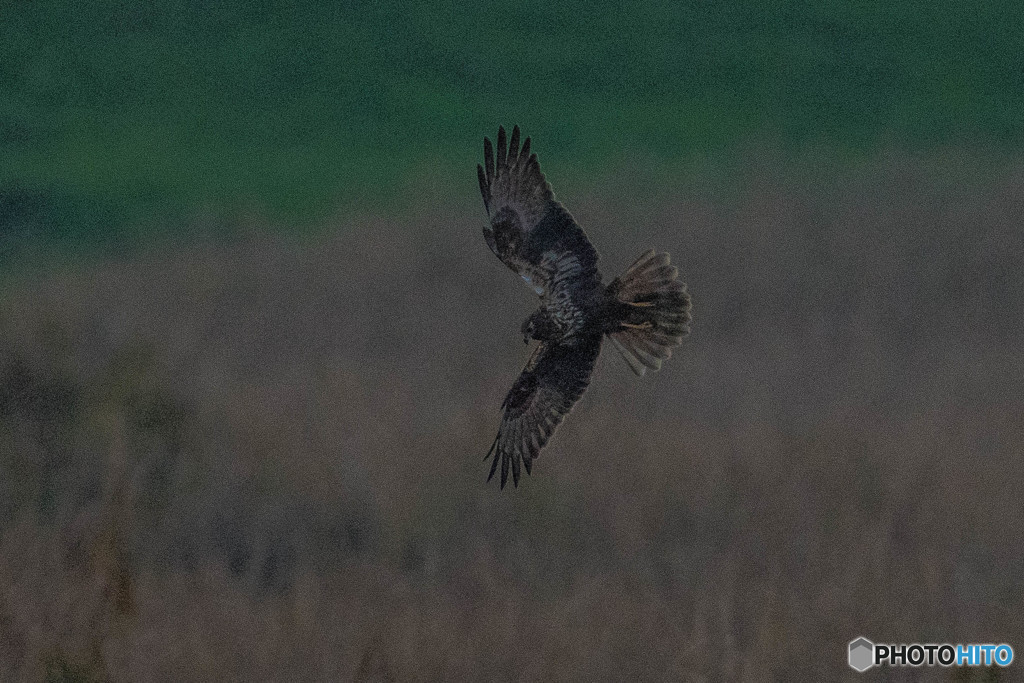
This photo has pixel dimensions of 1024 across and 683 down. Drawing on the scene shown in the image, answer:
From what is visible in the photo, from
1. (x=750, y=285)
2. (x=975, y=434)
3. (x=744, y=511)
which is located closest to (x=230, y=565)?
(x=744, y=511)

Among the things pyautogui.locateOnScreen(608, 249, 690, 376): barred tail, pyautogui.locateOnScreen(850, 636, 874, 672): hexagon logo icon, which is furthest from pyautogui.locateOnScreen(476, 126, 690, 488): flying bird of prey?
pyautogui.locateOnScreen(850, 636, 874, 672): hexagon logo icon

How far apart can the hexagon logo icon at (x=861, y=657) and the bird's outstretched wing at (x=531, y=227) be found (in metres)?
2.70

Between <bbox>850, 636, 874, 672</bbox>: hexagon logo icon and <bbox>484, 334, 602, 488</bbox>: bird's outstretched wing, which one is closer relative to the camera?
<bbox>484, 334, 602, 488</bbox>: bird's outstretched wing

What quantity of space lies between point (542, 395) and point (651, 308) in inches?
23.7

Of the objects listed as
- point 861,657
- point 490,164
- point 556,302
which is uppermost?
point 490,164

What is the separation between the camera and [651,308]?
6402mm

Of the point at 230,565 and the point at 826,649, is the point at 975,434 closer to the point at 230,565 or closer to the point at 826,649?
the point at 826,649

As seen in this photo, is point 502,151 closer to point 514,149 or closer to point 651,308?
point 514,149

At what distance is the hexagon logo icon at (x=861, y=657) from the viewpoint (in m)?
7.78

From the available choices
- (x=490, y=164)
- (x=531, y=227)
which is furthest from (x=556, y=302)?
(x=490, y=164)

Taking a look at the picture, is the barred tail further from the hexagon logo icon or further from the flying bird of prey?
the hexagon logo icon

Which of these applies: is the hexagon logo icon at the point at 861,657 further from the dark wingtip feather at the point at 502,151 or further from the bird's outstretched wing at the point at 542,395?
the dark wingtip feather at the point at 502,151

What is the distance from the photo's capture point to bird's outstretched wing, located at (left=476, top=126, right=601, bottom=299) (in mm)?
6383

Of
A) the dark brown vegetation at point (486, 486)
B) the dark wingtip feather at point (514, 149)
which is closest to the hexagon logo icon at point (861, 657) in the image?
the dark brown vegetation at point (486, 486)
